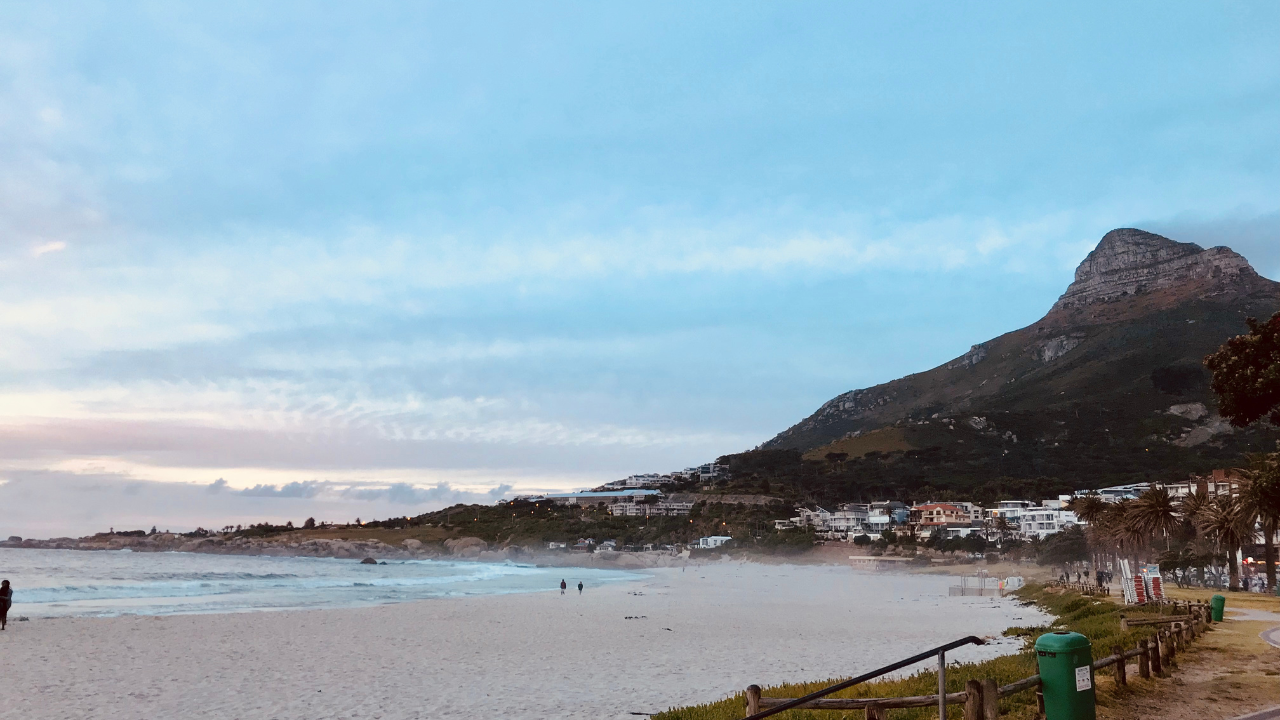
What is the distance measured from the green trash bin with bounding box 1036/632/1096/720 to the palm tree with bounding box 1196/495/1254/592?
125ft

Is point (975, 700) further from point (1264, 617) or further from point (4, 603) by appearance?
point (4, 603)

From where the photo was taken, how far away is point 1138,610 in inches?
1068

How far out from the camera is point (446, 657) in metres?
26.0

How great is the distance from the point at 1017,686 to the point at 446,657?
20.2 meters

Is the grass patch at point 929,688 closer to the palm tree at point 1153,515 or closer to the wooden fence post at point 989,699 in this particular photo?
the wooden fence post at point 989,699

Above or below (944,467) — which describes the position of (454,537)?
below

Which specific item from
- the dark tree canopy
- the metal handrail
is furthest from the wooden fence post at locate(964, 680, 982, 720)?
the dark tree canopy

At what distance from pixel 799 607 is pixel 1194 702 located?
128ft

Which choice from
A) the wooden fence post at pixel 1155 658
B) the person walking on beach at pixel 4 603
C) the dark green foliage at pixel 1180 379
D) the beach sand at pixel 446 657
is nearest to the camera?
the wooden fence post at pixel 1155 658

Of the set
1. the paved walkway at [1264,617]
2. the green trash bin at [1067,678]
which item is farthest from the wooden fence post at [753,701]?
the paved walkway at [1264,617]

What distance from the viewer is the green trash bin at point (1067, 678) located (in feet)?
32.7

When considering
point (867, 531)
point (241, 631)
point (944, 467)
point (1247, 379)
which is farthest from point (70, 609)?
point (944, 467)

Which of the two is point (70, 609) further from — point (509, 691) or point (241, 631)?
point (509, 691)

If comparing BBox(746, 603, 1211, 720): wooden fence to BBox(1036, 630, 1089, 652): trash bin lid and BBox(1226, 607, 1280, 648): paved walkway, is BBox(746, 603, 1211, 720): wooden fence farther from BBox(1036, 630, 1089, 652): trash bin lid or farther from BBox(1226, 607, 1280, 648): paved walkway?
BBox(1226, 607, 1280, 648): paved walkway
